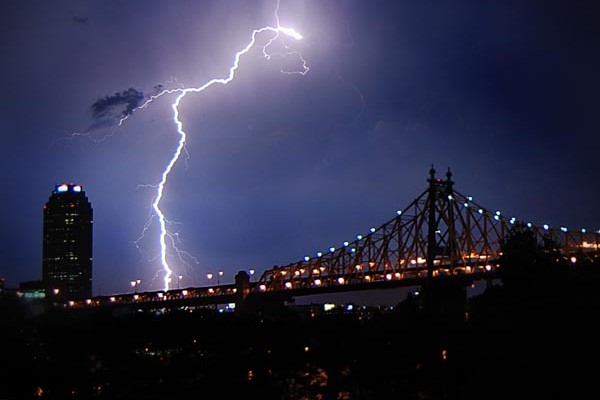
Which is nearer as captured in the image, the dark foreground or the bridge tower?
the dark foreground

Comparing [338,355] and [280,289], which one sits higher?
[280,289]

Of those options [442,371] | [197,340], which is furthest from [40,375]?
[442,371]

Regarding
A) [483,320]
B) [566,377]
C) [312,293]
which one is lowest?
[566,377]

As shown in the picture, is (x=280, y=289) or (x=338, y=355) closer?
(x=338, y=355)

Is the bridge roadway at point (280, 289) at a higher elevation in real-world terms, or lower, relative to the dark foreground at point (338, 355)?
higher

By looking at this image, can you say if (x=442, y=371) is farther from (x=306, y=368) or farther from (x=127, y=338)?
(x=127, y=338)
